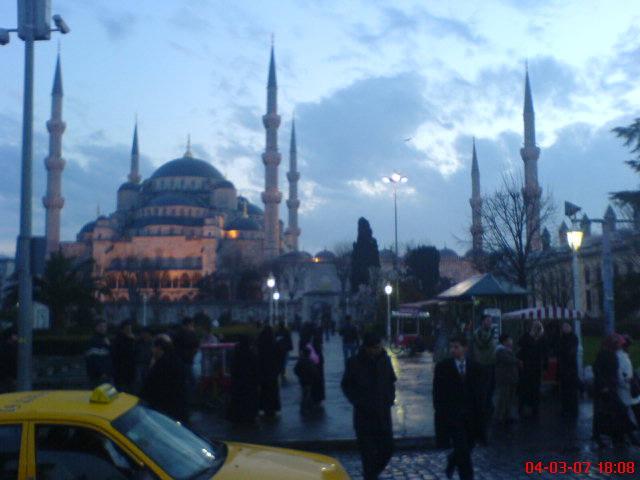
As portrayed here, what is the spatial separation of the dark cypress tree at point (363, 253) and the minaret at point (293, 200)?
77.5 ft

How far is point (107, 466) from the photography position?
9.86 feet

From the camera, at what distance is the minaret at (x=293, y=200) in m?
70.8

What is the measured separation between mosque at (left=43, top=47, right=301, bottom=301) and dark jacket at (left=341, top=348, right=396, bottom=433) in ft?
166

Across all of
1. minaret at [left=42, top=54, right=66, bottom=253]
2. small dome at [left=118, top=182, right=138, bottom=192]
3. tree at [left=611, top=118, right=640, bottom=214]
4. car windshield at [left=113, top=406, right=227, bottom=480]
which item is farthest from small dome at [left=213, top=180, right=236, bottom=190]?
car windshield at [left=113, top=406, right=227, bottom=480]

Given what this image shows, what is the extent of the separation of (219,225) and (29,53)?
65.2m

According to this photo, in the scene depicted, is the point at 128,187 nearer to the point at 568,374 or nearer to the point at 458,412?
the point at 568,374

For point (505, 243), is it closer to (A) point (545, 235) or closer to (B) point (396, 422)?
(A) point (545, 235)

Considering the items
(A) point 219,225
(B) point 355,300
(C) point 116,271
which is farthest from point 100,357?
(A) point 219,225

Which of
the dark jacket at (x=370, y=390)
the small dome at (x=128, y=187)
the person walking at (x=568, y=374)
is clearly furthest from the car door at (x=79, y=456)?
the small dome at (x=128, y=187)

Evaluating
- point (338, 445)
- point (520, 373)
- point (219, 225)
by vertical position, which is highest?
point (219, 225)

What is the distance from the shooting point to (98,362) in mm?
7781

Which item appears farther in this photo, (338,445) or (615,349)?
(338,445)

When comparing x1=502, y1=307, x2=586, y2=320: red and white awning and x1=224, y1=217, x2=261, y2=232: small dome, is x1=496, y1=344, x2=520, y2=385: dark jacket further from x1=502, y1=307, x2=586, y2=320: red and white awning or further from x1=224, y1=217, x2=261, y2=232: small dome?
x1=224, y1=217, x2=261, y2=232: small dome
